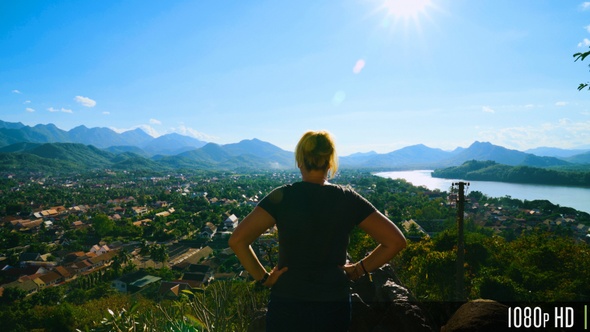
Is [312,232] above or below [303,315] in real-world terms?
above

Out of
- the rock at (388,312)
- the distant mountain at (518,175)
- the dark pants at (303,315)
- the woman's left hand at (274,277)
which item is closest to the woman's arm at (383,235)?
the dark pants at (303,315)

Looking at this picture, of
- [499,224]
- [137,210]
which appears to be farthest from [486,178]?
[137,210]

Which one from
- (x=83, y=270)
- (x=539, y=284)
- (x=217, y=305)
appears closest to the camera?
(x=217, y=305)

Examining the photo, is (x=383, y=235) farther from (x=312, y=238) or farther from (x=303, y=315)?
(x=303, y=315)

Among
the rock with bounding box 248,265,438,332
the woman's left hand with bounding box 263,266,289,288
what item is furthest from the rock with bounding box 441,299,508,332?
the woman's left hand with bounding box 263,266,289,288

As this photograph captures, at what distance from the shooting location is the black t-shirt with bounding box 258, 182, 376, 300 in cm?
141

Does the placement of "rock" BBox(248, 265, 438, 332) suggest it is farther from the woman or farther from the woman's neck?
the woman's neck

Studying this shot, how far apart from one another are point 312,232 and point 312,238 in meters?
0.03

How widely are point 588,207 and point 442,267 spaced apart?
61.2 m

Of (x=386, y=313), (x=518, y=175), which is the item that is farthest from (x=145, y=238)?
(x=518, y=175)

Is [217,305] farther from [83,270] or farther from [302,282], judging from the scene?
[83,270]

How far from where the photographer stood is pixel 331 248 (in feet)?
4.76

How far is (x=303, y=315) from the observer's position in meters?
1.41

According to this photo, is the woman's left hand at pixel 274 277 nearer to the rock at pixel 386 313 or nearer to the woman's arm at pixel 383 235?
the woman's arm at pixel 383 235
